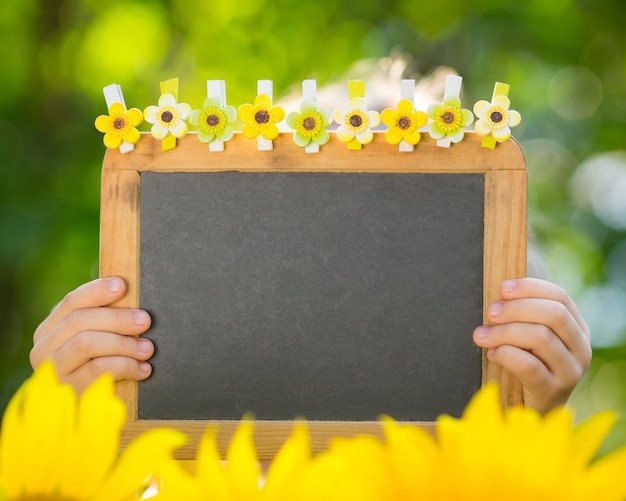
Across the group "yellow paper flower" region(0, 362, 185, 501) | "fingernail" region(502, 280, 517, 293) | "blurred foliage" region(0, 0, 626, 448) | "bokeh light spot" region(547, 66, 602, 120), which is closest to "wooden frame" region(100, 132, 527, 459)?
"fingernail" region(502, 280, 517, 293)

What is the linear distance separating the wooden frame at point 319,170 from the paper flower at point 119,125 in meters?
0.02

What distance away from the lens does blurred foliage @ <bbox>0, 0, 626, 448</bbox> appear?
264 cm

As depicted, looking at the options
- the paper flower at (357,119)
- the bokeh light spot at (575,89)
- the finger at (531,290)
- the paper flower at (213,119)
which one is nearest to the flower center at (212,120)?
the paper flower at (213,119)

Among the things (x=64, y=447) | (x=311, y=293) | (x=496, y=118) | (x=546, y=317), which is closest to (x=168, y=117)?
(x=311, y=293)

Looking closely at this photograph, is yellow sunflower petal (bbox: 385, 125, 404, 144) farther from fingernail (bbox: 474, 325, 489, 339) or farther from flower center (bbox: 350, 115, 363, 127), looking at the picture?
fingernail (bbox: 474, 325, 489, 339)

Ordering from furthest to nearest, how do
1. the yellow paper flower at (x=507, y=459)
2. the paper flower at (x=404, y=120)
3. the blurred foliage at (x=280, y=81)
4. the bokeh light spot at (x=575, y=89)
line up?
the bokeh light spot at (x=575, y=89)
the blurred foliage at (x=280, y=81)
the paper flower at (x=404, y=120)
the yellow paper flower at (x=507, y=459)

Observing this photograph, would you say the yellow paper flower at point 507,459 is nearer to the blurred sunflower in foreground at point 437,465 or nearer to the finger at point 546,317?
the blurred sunflower in foreground at point 437,465

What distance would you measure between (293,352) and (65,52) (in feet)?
7.59

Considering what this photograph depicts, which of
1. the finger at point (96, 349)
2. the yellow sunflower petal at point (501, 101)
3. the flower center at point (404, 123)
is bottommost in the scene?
the finger at point (96, 349)

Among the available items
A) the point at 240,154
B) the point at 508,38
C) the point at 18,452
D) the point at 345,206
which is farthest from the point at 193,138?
the point at 508,38

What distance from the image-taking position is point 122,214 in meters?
0.87

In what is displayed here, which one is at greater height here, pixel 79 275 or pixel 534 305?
pixel 79 275

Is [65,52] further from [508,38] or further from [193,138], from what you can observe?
[193,138]

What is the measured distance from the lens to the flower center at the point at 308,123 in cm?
84
